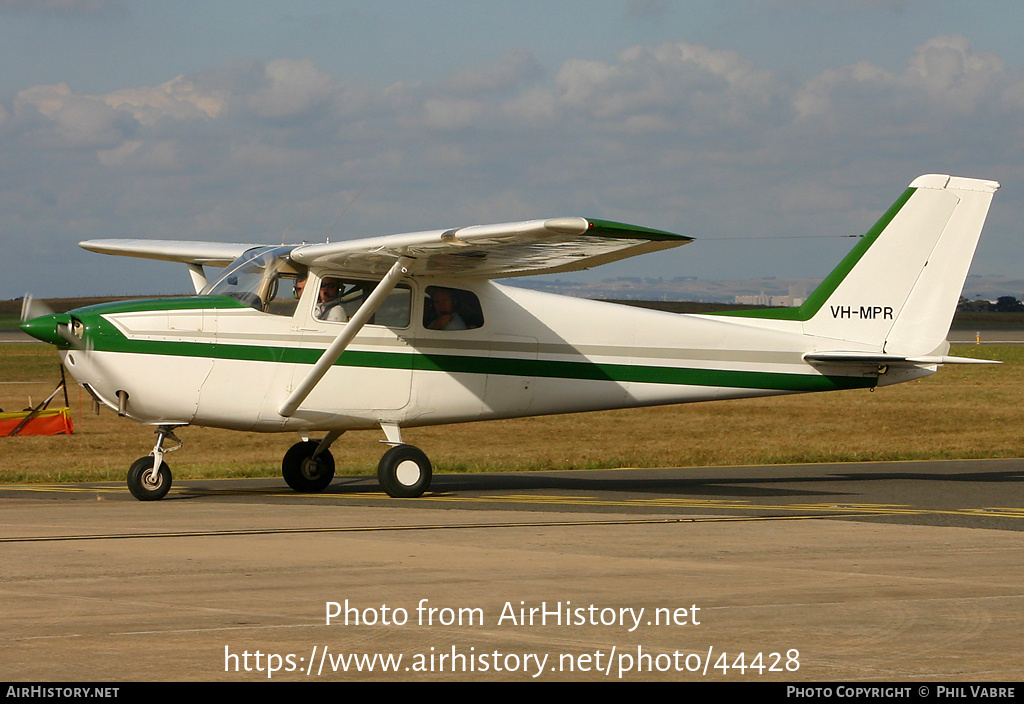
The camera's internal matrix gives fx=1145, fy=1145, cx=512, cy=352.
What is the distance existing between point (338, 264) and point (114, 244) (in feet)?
18.2

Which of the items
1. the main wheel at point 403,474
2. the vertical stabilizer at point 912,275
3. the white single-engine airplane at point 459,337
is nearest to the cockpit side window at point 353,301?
the white single-engine airplane at point 459,337

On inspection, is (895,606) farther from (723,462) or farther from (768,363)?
(723,462)

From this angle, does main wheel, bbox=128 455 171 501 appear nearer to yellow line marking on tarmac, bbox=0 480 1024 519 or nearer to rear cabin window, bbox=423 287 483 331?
yellow line marking on tarmac, bbox=0 480 1024 519

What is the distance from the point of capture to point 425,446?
21.0 m

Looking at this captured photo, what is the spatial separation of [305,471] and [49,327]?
3480mm

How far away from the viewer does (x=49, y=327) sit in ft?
36.2

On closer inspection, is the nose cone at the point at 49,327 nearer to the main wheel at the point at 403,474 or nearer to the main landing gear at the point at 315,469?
the main landing gear at the point at 315,469

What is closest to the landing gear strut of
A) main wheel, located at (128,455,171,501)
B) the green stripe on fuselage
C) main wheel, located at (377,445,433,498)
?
main wheel, located at (128,455,171,501)

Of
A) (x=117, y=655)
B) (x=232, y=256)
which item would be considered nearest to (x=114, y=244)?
(x=232, y=256)

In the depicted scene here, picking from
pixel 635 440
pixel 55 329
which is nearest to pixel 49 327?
pixel 55 329

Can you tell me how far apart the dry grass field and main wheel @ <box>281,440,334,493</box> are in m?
2.54

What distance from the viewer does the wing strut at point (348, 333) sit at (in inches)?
449

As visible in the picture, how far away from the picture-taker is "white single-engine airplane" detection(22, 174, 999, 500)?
1134 centimetres

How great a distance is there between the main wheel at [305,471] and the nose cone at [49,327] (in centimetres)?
312
